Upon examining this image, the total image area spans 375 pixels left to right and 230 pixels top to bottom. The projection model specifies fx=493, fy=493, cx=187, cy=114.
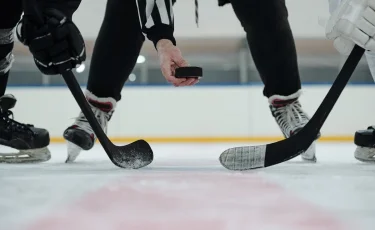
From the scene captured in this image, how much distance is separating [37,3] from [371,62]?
0.90 m

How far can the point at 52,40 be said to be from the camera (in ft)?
3.25

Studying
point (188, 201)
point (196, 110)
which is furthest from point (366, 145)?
point (196, 110)

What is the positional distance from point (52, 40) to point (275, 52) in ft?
2.04

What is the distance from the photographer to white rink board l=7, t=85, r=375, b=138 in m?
3.62

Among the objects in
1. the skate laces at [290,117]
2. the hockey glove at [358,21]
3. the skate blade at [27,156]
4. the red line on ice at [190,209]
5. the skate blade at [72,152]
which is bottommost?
the skate blade at [27,156]

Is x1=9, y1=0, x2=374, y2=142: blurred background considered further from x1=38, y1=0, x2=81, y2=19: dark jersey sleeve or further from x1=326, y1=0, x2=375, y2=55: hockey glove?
x1=326, y1=0, x2=375, y2=55: hockey glove

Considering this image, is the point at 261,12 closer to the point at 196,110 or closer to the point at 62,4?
the point at 62,4

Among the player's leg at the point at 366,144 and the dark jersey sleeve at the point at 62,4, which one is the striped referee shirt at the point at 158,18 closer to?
the dark jersey sleeve at the point at 62,4

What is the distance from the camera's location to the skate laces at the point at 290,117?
50.8 inches

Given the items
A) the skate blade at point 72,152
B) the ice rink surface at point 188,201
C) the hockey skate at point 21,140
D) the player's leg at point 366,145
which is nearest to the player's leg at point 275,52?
the player's leg at point 366,145

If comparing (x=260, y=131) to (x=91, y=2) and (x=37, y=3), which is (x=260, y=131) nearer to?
(x=91, y=2)

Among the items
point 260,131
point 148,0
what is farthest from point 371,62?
point 260,131

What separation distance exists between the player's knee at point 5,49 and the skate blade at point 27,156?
0.25m

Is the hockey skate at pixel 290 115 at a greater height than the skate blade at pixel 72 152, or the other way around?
the hockey skate at pixel 290 115
